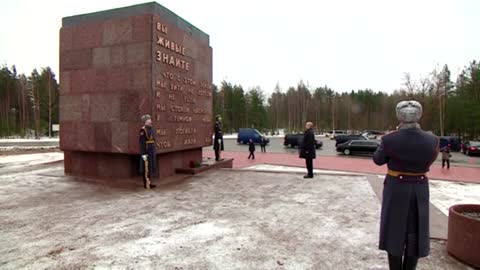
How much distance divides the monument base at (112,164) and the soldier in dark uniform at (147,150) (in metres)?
0.98

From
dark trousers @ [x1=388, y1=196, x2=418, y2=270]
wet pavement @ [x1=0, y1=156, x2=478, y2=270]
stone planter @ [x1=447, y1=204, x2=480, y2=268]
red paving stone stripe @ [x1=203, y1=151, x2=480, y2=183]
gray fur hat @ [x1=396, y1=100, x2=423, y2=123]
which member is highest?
gray fur hat @ [x1=396, y1=100, x2=423, y2=123]

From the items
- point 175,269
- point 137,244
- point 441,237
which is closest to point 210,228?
point 137,244

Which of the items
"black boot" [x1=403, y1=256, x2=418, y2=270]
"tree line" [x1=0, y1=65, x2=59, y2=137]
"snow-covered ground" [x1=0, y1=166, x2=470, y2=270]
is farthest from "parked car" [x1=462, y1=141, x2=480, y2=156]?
"tree line" [x1=0, y1=65, x2=59, y2=137]

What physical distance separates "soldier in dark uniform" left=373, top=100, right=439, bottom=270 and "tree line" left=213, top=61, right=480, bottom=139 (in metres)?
45.1

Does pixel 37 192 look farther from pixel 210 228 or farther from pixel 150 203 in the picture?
pixel 210 228

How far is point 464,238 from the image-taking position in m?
3.58

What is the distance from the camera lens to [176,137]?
942cm

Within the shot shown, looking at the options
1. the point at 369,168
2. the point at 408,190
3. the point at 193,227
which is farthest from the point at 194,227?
the point at 369,168

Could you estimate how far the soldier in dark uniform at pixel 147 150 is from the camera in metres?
7.69

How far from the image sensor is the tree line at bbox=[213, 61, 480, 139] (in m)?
43.1

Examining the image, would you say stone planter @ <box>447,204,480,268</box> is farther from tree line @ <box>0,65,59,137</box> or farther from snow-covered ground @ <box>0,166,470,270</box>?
tree line @ <box>0,65,59,137</box>

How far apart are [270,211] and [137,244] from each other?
2.51 metres

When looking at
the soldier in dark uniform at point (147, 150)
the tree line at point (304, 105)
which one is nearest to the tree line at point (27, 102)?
the tree line at point (304, 105)

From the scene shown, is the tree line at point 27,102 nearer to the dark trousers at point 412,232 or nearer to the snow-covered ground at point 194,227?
the snow-covered ground at point 194,227
